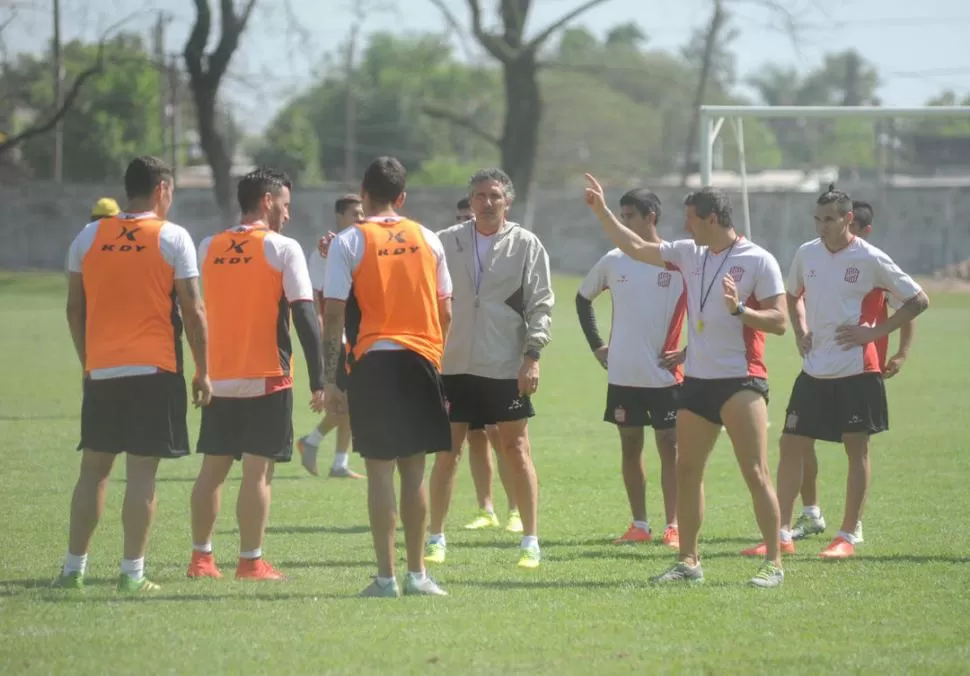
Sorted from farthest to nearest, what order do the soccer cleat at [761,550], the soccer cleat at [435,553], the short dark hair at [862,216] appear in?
the short dark hair at [862,216] < the soccer cleat at [761,550] < the soccer cleat at [435,553]

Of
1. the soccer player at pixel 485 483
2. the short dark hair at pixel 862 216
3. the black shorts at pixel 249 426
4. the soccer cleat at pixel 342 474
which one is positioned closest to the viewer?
the black shorts at pixel 249 426

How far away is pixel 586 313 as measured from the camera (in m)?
10.4

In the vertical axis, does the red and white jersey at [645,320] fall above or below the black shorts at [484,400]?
above

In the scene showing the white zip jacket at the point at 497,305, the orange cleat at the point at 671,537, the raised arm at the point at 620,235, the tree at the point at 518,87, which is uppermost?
the tree at the point at 518,87

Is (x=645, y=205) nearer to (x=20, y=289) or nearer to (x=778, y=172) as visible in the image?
(x=20, y=289)

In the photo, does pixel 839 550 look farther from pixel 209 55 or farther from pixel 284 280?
pixel 209 55

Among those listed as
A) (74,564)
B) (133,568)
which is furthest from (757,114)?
(74,564)

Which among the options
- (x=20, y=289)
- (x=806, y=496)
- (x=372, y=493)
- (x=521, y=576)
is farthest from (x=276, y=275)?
(x=20, y=289)

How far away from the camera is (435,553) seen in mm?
9000

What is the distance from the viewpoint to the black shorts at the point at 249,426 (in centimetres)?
819

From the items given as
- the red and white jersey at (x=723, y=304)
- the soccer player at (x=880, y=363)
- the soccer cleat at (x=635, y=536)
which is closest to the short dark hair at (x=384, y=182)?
the red and white jersey at (x=723, y=304)

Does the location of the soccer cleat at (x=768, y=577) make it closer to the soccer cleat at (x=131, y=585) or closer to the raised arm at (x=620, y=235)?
the raised arm at (x=620, y=235)

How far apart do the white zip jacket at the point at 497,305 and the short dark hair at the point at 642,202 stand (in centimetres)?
99

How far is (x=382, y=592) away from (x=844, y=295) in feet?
12.0
